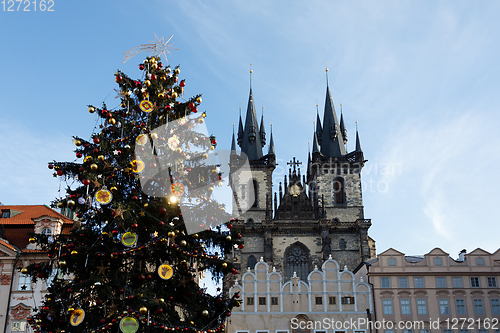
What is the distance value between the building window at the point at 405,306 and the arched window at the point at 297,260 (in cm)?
1830

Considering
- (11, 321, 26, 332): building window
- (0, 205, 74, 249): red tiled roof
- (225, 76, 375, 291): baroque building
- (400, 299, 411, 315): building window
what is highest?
(225, 76, 375, 291): baroque building

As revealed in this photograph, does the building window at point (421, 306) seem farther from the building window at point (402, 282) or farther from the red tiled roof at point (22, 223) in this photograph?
the red tiled roof at point (22, 223)

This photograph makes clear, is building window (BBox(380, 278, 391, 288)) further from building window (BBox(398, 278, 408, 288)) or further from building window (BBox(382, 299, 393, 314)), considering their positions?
building window (BBox(382, 299, 393, 314))

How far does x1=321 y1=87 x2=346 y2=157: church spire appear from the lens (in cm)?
5150

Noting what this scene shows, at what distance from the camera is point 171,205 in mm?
11719

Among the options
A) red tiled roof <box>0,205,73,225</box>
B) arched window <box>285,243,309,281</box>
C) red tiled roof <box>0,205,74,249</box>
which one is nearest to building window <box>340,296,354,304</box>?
red tiled roof <box>0,205,74,249</box>

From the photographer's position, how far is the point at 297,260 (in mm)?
44812

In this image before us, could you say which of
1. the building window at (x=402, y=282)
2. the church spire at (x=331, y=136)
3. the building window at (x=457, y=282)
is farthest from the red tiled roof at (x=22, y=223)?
the church spire at (x=331, y=136)

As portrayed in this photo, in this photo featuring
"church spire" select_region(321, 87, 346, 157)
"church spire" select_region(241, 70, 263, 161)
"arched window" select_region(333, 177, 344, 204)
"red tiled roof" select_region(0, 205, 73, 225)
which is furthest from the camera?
"church spire" select_region(241, 70, 263, 161)

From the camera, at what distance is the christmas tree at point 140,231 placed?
10352 mm

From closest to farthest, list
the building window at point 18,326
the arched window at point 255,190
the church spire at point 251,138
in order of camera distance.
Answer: the building window at point 18,326
the arched window at point 255,190
the church spire at point 251,138

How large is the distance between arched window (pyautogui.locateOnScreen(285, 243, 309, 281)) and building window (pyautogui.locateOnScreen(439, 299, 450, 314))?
18783 mm

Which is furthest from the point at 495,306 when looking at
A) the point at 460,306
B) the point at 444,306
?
the point at 444,306

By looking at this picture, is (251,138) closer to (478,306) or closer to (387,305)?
(387,305)
